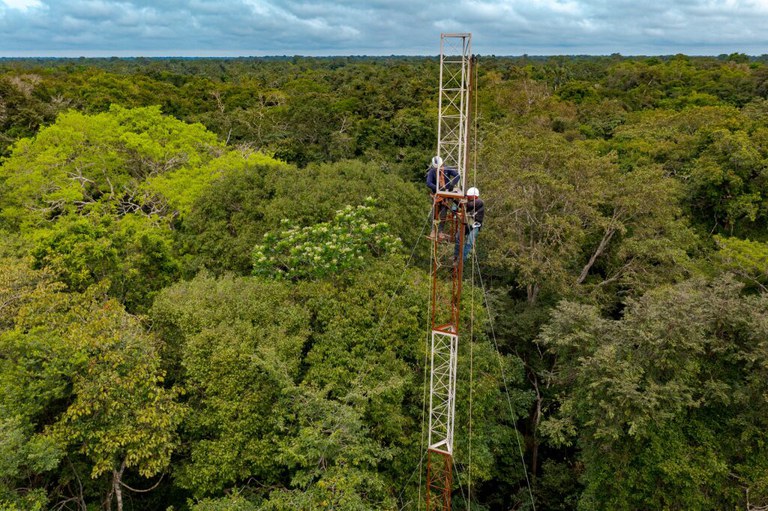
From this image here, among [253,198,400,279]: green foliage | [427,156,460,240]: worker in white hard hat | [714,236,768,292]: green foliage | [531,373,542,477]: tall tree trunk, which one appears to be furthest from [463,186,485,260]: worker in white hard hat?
[714,236,768,292]: green foliage

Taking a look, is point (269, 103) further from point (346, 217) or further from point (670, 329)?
point (670, 329)

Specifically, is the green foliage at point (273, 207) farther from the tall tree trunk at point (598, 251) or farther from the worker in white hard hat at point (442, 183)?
the worker in white hard hat at point (442, 183)

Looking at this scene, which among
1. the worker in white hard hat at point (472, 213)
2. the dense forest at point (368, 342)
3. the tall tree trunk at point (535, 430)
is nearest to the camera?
the worker in white hard hat at point (472, 213)

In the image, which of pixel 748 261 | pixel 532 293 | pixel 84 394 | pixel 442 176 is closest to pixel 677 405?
pixel 748 261

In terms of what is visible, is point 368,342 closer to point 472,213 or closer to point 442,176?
point 472,213

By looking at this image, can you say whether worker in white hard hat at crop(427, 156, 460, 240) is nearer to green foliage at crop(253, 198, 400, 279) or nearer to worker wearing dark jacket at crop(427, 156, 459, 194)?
worker wearing dark jacket at crop(427, 156, 459, 194)

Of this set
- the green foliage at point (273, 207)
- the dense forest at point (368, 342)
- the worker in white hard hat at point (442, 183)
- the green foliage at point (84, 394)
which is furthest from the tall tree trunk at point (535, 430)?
the green foliage at point (84, 394)
